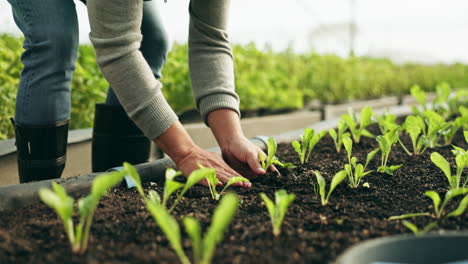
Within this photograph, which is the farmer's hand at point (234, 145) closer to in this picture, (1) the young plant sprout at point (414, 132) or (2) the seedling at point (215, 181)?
(2) the seedling at point (215, 181)

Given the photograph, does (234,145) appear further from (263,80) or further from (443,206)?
(263,80)

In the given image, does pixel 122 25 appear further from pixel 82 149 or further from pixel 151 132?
pixel 82 149

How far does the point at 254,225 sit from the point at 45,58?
0.92m

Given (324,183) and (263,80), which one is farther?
(263,80)

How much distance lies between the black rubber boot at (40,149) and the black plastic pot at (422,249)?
1183 millimetres

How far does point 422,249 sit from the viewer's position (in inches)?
35.0

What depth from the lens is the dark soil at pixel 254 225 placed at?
92cm

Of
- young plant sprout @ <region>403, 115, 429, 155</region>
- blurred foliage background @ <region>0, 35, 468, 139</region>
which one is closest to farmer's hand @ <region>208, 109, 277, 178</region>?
young plant sprout @ <region>403, 115, 429, 155</region>

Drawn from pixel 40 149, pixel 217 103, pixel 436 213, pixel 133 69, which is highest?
pixel 133 69

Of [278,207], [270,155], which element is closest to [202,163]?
[270,155]

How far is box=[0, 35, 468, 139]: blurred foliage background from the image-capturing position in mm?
2490

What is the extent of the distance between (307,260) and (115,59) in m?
0.83

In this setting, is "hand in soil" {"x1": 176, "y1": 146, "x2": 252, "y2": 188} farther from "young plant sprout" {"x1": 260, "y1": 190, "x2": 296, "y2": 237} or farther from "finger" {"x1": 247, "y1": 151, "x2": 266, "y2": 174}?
"young plant sprout" {"x1": 260, "y1": 190, "x2": 296, "y2": 237}

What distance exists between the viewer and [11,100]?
2.23 meters
